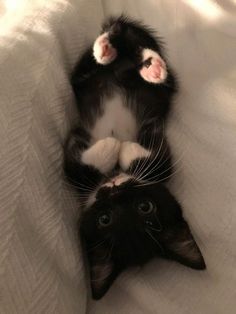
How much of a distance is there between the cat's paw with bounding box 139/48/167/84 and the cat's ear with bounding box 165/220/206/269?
0.44 meters

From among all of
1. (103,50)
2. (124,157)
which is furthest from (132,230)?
(103,50)

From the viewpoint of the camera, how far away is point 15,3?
1.26 meters

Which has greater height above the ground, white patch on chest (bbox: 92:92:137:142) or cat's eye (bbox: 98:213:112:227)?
white patch on chest (bbox: 92:92:137:142)

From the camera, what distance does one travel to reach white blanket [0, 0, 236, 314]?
88 centimetres

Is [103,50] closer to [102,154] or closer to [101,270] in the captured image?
[102,154]

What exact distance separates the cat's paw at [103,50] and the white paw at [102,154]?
0.25m

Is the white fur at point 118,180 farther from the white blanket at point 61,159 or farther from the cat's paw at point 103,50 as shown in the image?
the cat's paw at point 103,50

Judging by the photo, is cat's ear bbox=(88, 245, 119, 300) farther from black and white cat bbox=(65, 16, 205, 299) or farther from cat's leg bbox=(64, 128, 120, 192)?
cat's leg bbox=(64, 128, 120, 192)

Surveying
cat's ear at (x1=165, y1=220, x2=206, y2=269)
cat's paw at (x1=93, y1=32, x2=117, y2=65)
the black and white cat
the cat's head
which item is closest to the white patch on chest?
the black and white cat

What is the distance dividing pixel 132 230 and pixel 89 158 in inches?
10.1

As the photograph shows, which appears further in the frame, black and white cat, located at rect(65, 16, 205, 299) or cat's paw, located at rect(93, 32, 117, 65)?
cat's paw, located at rect(93, 32, 117, 65)

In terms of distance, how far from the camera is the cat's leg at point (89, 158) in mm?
1124

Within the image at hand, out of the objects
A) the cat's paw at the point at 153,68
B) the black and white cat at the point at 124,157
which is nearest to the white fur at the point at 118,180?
the black and white cat at the point at 124,157

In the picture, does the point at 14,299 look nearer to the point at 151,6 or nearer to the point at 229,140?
the point at 229,140
